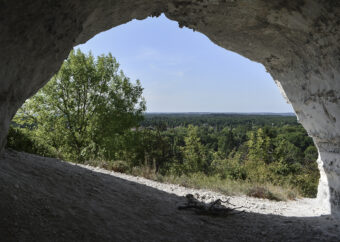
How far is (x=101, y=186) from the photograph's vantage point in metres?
4.82

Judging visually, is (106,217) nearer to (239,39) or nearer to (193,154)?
(239,39)

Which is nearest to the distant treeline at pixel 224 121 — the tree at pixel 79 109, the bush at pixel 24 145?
the tree at pixel 79 109

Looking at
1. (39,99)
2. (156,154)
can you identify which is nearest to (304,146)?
(156,154)

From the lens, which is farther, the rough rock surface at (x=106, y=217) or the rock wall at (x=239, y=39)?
the rough rock surface at (x=106, y=217)

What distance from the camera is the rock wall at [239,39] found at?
2.47 meters

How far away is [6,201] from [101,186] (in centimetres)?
220

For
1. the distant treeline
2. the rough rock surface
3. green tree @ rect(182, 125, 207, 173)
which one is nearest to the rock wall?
the rough rock surface

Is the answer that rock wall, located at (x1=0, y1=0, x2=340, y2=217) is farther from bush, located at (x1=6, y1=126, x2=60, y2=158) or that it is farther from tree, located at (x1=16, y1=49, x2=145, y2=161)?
tree, located at (x1=16, y1=49, x2=145, y2=161)

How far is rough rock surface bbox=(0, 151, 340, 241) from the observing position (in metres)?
2.66

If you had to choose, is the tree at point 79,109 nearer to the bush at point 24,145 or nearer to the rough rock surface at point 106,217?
the bush at point 24,145

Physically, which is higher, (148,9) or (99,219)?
(148,9)

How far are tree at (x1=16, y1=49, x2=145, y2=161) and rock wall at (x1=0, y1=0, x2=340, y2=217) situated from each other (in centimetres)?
1346

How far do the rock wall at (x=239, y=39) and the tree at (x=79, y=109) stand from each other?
13465 mm

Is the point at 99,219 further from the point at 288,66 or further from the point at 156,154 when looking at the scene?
the point at 156,154
